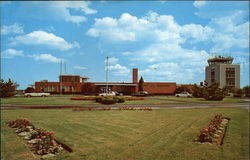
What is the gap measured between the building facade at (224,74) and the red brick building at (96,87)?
41.3 feet

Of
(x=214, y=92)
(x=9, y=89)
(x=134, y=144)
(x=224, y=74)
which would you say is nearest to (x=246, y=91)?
(x=224, y=74)

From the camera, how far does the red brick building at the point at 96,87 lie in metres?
61.1

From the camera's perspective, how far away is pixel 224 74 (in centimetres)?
5669

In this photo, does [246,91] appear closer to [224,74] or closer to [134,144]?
[224,74]

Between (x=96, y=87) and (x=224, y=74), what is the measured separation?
3856cm

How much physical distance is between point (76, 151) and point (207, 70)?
55.9m

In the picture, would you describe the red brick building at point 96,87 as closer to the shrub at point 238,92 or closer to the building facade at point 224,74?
the building facade at point 224,74

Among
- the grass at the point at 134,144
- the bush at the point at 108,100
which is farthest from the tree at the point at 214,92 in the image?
the grass at the point at 134,144

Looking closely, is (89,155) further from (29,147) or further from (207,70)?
(207,70)

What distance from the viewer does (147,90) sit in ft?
211

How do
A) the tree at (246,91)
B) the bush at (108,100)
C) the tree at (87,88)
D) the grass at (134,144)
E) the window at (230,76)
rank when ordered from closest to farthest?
the grass at (134,144) < the bush at (108,100) < the tree at (246,91) < the window at (230,76) < the tree at (87,88)

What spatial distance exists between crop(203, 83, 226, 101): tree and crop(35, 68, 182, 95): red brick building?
1034 inches

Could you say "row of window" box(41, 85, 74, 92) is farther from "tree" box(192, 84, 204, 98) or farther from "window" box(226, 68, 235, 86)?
"window" box(226, 68, 235, 86)

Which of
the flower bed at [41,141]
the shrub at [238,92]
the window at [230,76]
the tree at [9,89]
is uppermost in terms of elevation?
the window at [230,76]
